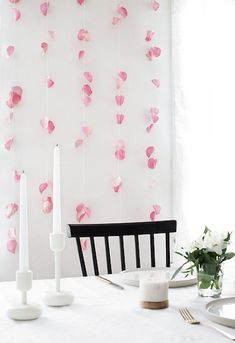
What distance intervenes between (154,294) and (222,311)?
174 mm

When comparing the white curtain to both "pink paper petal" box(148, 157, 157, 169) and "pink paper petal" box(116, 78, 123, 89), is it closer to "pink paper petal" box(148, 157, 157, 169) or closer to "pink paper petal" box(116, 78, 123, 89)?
"pink paper petal" box(148, 157, 157, 169)

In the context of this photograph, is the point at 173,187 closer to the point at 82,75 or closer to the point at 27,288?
the point at 82,75

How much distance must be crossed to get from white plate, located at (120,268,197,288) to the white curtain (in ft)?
3.52

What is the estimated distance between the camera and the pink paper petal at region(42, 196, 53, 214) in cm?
272

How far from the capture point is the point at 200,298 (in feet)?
4.78

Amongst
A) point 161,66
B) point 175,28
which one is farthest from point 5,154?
point 175,28

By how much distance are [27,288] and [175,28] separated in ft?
7.25

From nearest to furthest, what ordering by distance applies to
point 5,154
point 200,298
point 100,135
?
point 200,298, point 5,154, point 100,135

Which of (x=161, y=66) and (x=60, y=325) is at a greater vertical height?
(x=161, y=66)

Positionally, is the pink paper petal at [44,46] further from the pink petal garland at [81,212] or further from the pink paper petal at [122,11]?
the pink petal garland at [81,212]

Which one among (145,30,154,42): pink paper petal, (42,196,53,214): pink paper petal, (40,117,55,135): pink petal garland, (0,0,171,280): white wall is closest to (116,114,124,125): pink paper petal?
(0,0,171,280): white wall

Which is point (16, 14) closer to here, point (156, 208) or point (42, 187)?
point (42, 187)

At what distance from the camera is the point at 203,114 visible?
9.77 ft

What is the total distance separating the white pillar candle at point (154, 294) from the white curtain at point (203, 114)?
1629 millimetres
